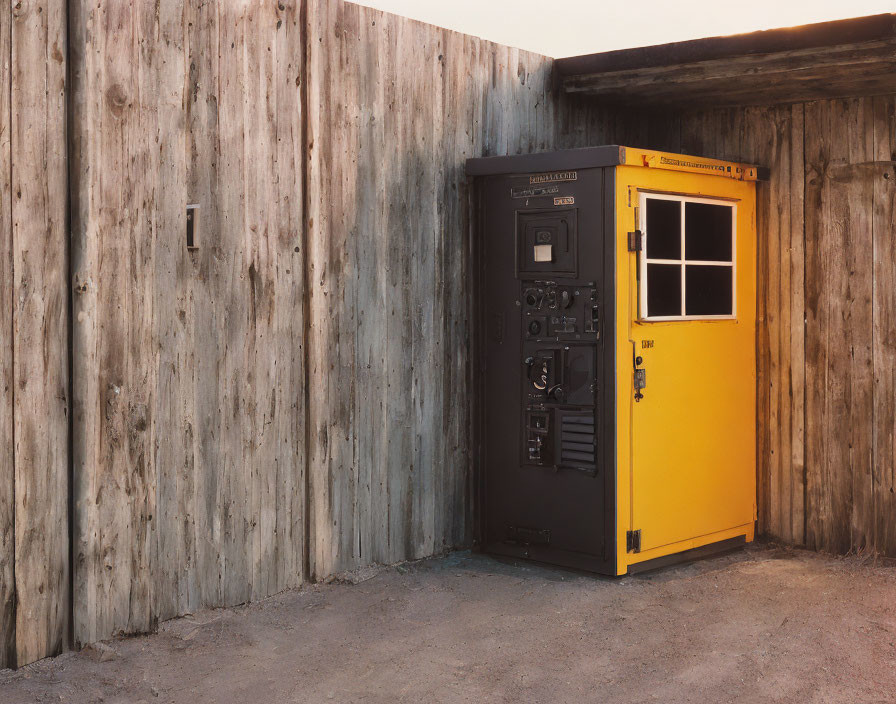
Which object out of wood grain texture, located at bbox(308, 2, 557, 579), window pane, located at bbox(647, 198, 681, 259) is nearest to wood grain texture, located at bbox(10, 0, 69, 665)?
wood grain texture, located at bbox(308, 2, 557, 579)

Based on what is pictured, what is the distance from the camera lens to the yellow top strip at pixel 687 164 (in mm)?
5741

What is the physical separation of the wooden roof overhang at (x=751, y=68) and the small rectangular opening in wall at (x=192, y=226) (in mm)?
2805

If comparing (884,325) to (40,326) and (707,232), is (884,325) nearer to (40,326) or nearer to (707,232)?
(707,232)

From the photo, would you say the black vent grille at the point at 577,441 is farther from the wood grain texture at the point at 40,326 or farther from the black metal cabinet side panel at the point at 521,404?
the wood grain texture at the point at 40,326

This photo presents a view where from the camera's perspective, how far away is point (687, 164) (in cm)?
606

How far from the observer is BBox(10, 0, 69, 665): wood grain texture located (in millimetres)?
4277

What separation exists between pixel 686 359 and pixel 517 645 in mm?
2171

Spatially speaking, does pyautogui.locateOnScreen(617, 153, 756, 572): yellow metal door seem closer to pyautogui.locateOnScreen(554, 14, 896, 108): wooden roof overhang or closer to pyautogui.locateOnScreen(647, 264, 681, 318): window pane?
pyautogui.locateOnScreen(647, 264, 681, 318): window pane

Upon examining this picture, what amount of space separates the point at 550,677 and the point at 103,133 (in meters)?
2.99

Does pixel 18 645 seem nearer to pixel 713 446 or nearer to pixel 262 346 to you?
pixel 262 346

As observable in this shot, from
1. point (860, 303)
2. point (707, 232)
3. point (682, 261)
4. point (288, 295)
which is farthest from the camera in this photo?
point (860, 303)

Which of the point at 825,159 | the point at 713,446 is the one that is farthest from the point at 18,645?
the point at 825,159

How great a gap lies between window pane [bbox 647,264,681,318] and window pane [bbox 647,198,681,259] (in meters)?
0.07


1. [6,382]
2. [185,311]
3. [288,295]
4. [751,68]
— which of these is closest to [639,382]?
[751,68]
